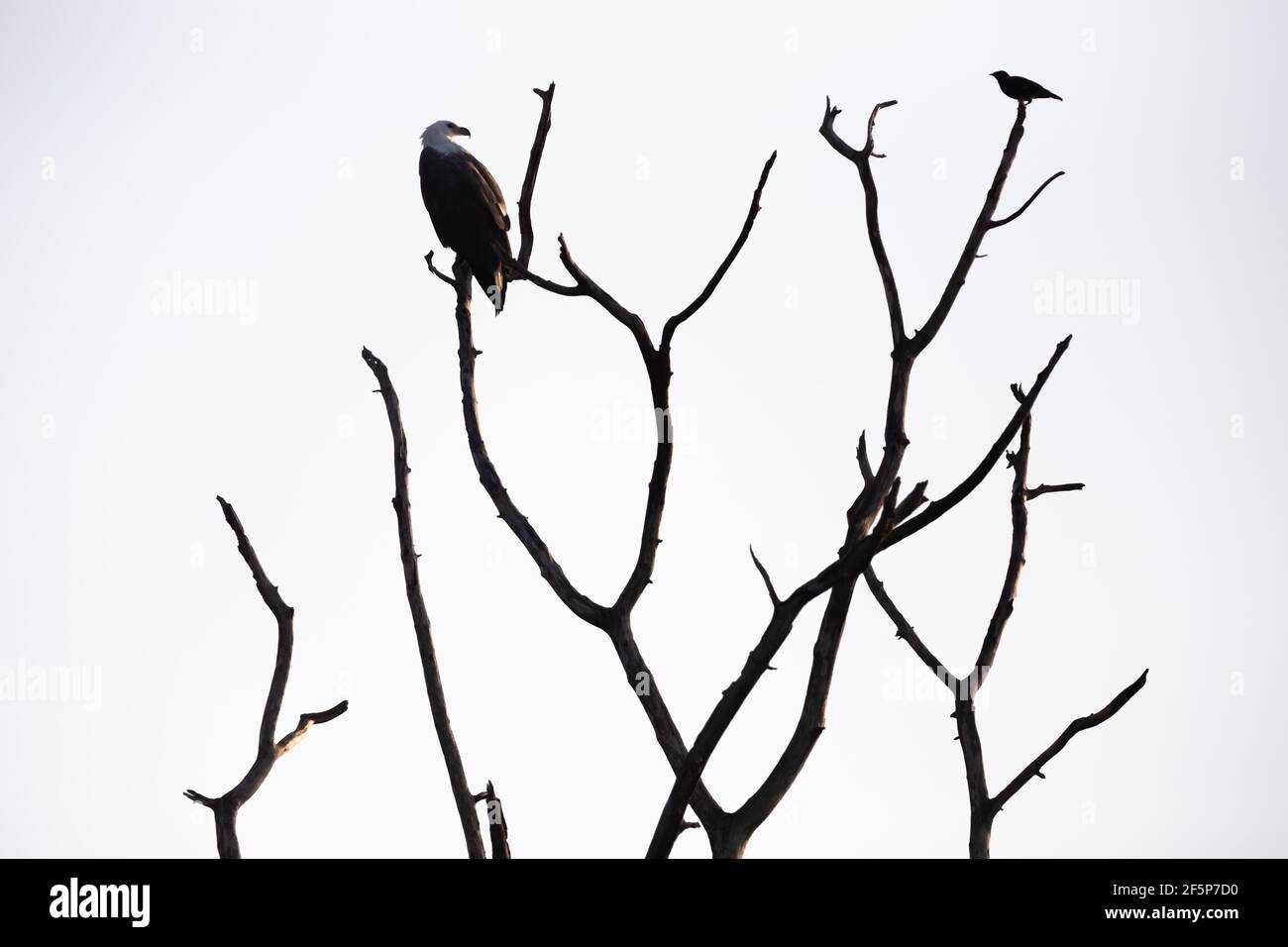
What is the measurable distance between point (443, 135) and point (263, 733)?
14.2 feet

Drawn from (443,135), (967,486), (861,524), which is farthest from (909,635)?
(443,135)

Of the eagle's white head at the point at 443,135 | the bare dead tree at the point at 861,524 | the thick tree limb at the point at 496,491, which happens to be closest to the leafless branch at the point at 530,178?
the thick tree limb at the point at 496,491

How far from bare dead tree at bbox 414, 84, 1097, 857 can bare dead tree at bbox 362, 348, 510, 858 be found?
12.2 inches

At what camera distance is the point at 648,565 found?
4.59m

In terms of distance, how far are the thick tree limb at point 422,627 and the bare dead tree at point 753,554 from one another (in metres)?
0.31

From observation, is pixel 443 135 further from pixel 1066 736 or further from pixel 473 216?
pixel 1066 736

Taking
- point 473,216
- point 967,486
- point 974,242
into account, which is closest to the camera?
point 967,486

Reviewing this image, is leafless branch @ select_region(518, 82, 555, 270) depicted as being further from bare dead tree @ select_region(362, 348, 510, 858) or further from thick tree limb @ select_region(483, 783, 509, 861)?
bare dead tree @ select_region(362, 348, 510, 858)

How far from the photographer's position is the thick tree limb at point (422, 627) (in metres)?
4.66

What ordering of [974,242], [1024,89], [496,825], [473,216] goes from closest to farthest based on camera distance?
[496,825] → [974,242] → [1024,89] → [473,216]

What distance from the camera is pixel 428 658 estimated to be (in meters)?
4.82
